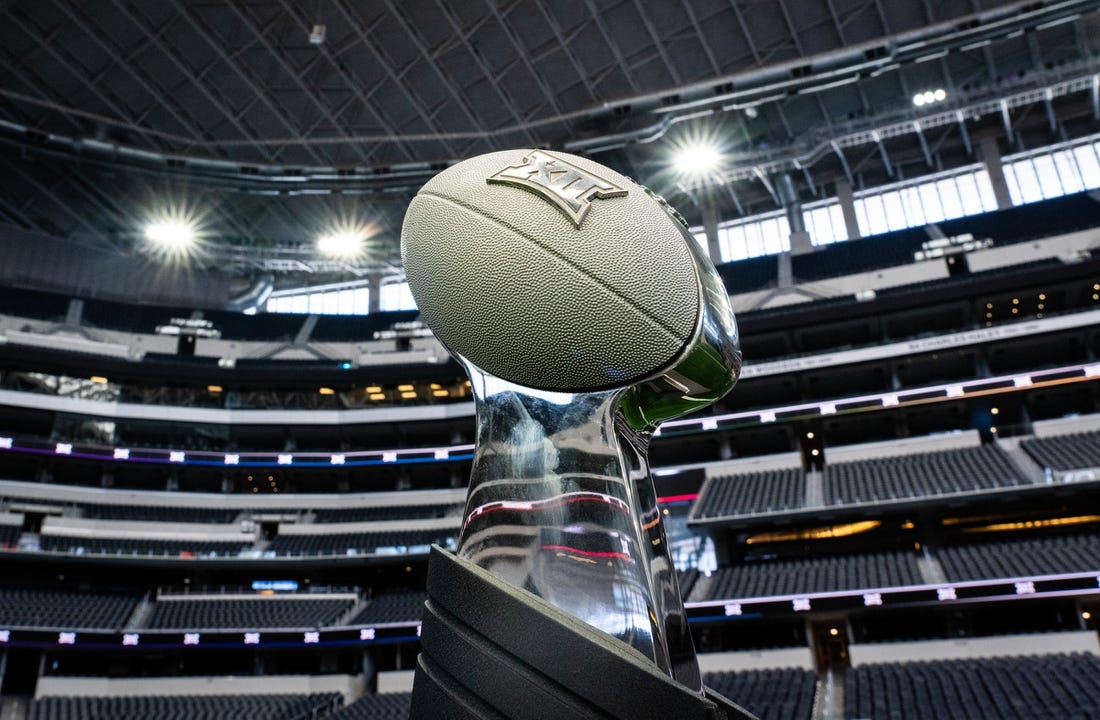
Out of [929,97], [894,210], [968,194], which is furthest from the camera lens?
[894,210]

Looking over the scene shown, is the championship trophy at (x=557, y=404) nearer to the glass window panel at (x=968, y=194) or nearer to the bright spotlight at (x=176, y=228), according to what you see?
the bright spotlight at (x=176, y=228)

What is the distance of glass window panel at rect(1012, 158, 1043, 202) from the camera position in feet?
113

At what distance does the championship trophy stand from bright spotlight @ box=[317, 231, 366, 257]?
36927 millimetres

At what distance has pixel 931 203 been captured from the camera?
119 feet

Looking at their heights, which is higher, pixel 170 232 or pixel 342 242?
pixel 170 232

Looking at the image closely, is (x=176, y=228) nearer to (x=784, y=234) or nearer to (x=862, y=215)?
(x=784, y=234)

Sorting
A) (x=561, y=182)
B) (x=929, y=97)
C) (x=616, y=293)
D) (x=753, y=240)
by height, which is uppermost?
(x=929, y=97)

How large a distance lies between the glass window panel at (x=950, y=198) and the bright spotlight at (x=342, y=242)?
29.0m

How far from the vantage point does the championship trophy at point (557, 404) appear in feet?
6.89

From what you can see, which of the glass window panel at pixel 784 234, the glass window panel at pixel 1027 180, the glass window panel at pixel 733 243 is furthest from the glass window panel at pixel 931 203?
the glass window panel at pixel 733 243

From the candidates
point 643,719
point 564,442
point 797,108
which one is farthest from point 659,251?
point 797,108

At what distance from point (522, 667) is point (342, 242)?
Answer: 37.9 meters

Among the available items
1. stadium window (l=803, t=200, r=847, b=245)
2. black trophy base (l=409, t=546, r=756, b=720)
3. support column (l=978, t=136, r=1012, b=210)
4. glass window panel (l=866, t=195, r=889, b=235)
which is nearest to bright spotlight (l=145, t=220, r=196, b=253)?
stadium window (l=803, t=200, r=847, b=245)

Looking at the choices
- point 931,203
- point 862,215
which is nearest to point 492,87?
point 862,215
